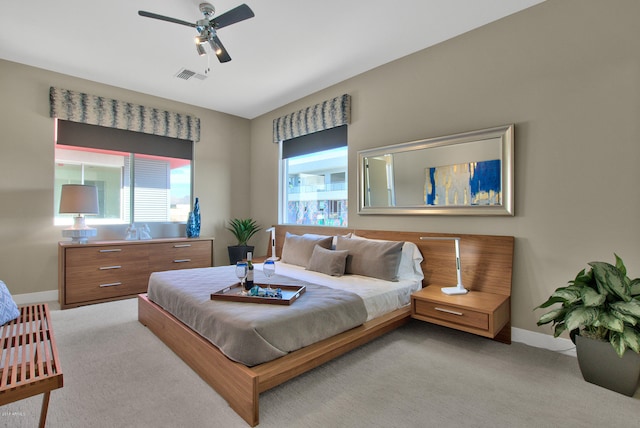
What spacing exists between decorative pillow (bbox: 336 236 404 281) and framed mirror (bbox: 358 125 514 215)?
1.68 feet

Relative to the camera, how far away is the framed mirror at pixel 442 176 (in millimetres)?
2730

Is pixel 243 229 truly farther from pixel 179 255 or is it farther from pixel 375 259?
pixel 375 259

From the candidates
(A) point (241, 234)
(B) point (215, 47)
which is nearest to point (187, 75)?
(B) point (215, 47)

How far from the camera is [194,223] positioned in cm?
475

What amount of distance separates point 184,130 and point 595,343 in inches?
207

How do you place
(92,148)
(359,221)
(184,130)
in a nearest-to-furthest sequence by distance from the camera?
(359,221)
(92,148)
(184,130)

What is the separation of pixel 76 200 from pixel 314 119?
3.09 m

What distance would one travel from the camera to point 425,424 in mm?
1614

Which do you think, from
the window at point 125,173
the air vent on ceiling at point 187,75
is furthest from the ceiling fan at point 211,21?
the window at point 125,173

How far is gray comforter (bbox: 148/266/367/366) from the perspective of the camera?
174cm

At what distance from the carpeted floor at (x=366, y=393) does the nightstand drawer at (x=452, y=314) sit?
255 mm

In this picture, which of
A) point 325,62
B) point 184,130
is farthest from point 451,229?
point 184,130

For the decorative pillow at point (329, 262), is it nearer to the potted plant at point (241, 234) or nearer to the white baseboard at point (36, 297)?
the potted plant at point (241, 234)

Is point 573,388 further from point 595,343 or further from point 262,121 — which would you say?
point 262,121
